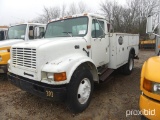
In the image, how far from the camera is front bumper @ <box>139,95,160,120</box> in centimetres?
211

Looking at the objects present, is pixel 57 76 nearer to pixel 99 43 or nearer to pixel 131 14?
pixel 99 43

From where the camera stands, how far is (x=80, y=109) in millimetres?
3643

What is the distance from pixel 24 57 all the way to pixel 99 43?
2.12 meters

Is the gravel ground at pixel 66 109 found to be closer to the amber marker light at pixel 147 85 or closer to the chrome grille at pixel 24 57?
the chrome grille at pixel 24 57

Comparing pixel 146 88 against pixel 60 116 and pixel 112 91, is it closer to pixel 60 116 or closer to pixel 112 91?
pixel 60 116

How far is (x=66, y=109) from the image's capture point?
3.91m

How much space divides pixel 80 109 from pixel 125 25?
2364 cm

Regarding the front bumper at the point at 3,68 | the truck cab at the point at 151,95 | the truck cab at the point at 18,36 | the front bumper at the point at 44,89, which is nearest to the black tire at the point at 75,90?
the front bumper at the point at 44,89

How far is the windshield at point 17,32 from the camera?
6.84 m

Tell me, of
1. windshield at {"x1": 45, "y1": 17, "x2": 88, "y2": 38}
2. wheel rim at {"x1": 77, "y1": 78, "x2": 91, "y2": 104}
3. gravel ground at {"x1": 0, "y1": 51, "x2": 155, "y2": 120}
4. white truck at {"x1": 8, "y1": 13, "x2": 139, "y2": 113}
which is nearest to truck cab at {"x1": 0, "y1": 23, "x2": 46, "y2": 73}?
gravel ground at {"x1": 0, "y1": 51, "x2": 155, "y2": 120}

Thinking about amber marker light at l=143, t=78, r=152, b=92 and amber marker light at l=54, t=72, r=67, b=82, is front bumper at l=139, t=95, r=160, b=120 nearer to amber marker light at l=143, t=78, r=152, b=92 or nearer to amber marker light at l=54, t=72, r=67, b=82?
amber marker light at l=143, t=78, r=152, b=92

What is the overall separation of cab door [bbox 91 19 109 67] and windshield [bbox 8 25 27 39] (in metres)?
3.48

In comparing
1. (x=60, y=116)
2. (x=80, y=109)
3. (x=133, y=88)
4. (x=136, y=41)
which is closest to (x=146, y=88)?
(x=80, y=109)

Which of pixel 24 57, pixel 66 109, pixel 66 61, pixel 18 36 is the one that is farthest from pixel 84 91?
pixel 18 36
